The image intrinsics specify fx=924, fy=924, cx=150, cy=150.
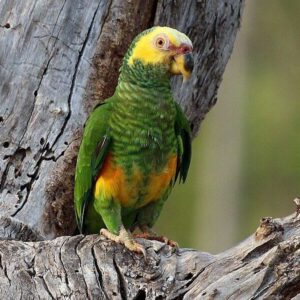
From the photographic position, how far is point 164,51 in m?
4.39

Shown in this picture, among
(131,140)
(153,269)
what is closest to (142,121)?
(131,140)

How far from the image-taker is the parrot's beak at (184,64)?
4324mm

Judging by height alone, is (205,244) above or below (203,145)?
below

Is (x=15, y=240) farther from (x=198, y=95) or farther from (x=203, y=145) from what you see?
(x=203, y=145)

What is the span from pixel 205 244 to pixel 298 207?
9187mm

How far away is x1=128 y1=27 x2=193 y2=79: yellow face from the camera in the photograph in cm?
435

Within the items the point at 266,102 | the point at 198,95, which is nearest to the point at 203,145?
the point at 266,102

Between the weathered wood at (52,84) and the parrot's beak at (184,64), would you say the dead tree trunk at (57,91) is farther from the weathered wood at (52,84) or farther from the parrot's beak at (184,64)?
the parrot's beak at (184,64)

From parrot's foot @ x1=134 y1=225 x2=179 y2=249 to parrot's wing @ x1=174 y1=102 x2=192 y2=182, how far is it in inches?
12.9

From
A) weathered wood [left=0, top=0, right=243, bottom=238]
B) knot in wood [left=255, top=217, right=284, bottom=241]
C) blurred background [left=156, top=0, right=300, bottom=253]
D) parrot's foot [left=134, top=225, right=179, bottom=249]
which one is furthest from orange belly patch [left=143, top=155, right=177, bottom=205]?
blurred background [left=156, top=0, right=300, bottom=253]

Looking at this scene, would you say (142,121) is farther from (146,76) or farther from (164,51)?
(164,51)

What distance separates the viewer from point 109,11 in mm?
4816

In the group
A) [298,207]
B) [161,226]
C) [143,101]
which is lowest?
[161,226]

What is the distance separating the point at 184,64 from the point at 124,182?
0.66 metres
